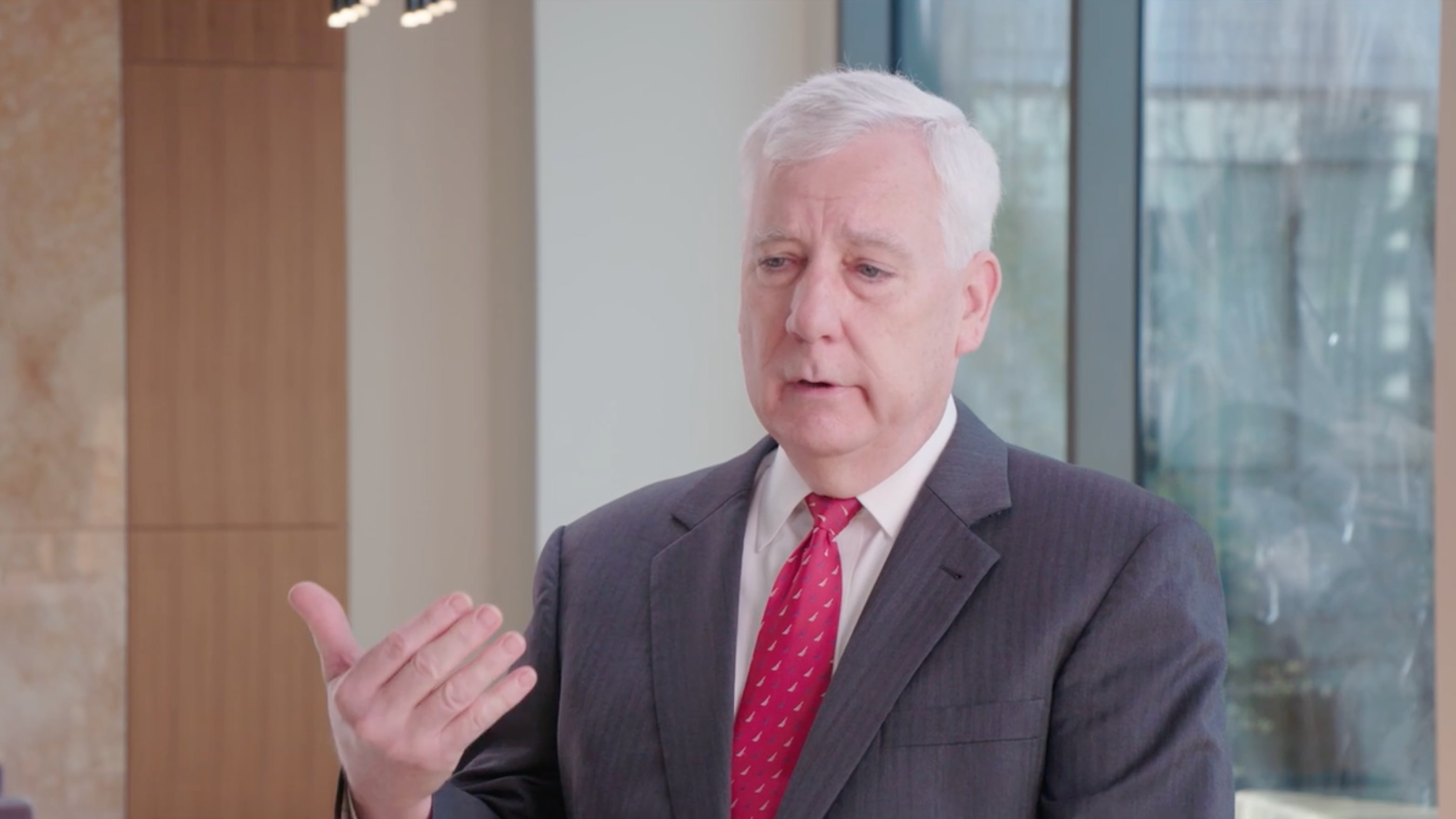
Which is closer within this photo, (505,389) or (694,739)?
(694,739)

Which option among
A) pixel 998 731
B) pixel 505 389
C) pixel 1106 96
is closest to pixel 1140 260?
pixel 1106 96

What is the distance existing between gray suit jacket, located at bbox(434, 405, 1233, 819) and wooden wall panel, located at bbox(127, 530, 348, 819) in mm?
4259

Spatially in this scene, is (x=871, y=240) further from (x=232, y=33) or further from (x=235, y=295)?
(x=232, y=33)

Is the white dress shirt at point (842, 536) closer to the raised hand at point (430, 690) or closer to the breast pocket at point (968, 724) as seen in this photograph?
the breast pocket at point (968, 724)

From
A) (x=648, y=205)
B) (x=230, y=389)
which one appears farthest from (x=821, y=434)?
(x=230, y=389)

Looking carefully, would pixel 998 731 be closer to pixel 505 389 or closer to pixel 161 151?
pixel 505 389

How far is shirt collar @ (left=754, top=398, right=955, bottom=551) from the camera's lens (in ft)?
5.58

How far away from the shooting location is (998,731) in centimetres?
150

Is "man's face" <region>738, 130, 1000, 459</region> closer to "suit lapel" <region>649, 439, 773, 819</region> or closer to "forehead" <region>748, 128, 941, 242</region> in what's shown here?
"forehead" <region>748, 128, 941, 242</region>

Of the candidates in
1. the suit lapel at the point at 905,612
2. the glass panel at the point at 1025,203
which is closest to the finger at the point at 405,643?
the suit lapel at the point at 905,612

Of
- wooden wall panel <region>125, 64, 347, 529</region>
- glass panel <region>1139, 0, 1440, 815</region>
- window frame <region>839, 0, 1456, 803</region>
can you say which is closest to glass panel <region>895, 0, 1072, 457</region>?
window frame <region>839, 0, 1456, 803</region>

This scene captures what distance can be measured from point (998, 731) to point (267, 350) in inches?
189

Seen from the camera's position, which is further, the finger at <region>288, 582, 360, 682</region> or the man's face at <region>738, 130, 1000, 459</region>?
the man's face at <region>738, 130, 1000, 459</region>

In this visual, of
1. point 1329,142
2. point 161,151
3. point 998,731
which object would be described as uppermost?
point 161,151
